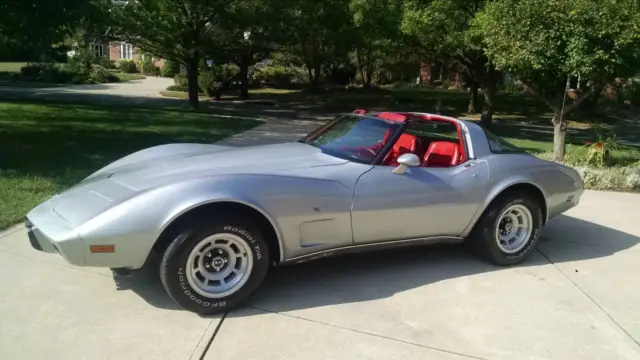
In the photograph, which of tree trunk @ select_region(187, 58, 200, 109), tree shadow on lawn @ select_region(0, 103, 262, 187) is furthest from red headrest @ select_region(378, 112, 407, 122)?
tree trunk @ select_region(187, 58, 200, 109)

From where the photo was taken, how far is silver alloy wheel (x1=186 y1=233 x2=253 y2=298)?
11.5ft

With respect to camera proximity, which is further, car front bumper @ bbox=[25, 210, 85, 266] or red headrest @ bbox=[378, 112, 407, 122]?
red headrest @ bbox=[378, 112, 407, 122]

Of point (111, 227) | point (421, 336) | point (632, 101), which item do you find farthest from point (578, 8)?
point (632, 101)

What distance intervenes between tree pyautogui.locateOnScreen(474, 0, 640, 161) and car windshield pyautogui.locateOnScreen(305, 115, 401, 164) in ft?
19.6

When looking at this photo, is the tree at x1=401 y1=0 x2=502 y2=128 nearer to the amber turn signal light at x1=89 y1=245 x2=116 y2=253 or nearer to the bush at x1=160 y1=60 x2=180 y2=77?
the amber turn signal light at x1=89 y1=245 x2=116 y2=253

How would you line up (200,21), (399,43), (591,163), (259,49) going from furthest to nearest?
1. (259,49)
2. (200,21)
3. (399,43)
4. (591,163)

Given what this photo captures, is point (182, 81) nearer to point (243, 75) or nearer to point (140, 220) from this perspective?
point (243, 75)

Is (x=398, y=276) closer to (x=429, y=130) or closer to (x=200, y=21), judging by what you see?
(x=429, y=130)

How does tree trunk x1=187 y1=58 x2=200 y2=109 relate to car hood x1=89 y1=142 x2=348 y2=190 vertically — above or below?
above

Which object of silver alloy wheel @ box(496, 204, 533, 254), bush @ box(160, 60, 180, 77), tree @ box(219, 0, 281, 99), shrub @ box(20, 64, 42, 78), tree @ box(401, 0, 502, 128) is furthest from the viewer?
bush @ box(160, 60, 180, 77)

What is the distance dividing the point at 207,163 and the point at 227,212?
1.91ft

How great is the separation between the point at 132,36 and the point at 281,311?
677 inches

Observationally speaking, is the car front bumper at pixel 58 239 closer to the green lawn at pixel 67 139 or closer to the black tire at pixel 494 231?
the green lawn at pixel 67 139

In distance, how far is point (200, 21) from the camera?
18.6 m
